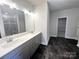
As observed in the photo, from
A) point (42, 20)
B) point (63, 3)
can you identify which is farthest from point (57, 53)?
point (63, 3)

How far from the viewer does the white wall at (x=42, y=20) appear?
2914 mm

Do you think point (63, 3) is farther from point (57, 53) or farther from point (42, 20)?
point (57, 53)

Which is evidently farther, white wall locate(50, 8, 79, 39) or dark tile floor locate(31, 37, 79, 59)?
white wall locate(50, 8, 79, 39)

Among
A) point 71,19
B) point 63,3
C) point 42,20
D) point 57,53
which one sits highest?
point 63,3

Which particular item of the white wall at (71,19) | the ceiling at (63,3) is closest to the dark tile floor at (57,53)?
the white wall at (71,19)

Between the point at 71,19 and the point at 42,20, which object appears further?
the point at 71,19

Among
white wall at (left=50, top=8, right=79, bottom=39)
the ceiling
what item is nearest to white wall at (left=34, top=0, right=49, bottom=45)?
the ceiling

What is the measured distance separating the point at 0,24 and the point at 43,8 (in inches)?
92.2

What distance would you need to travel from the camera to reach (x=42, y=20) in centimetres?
305

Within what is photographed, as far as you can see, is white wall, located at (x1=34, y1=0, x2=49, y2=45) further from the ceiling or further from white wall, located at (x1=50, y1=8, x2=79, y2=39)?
white wall, located at (x1=50, y1=8, x2=79, y2=39)

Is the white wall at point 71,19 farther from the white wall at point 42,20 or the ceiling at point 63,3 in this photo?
the white wall at point 42,20

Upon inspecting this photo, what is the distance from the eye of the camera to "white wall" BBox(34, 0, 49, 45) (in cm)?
291

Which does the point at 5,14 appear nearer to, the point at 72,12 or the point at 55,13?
the point at 55,13

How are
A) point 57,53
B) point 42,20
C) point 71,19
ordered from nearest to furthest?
1. point 57,53
2. point 42,20
3. point 71,19
